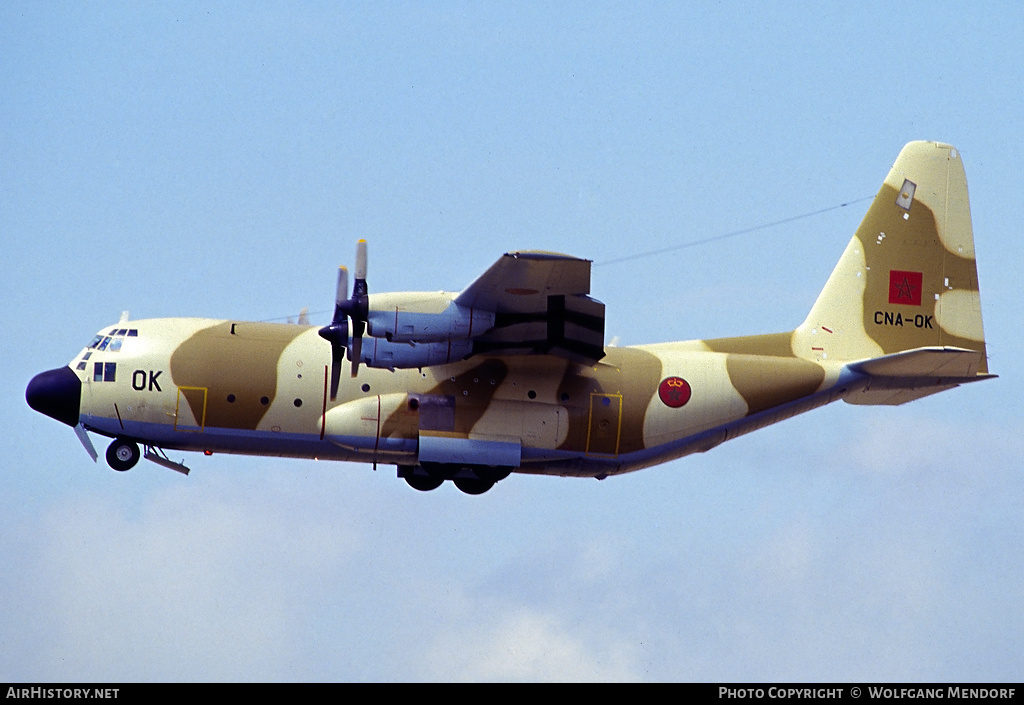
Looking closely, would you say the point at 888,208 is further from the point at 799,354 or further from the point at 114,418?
the point at 114,418

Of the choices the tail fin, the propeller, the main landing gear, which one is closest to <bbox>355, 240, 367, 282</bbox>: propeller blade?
the propeller

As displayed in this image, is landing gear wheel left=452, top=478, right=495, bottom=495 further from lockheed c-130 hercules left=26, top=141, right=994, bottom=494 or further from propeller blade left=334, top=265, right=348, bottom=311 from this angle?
propeller blade left=334, top=265, right=348, bottom=311

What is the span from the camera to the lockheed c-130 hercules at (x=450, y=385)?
25.0m

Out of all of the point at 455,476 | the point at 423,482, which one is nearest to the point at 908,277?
the point at 455,476

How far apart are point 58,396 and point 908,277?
618 inches

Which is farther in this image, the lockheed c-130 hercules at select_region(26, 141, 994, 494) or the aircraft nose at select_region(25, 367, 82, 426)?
the aircraft nose at select_region(25, 367, 82, 426)

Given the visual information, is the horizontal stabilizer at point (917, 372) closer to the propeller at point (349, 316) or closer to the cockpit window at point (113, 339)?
the propeller at point (349, 316)

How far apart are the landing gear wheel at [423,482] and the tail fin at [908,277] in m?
7.06

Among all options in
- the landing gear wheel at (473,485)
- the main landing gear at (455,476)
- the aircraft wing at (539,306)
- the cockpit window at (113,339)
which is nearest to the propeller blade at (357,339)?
the aircraft wing at (539,306)

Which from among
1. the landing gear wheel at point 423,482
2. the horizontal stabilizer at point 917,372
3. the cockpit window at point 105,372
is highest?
the horizontal stabilizer at point 917,372

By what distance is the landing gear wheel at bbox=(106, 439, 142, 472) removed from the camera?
26219mm

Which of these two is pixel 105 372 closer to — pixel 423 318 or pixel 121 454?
pixel 121 454
